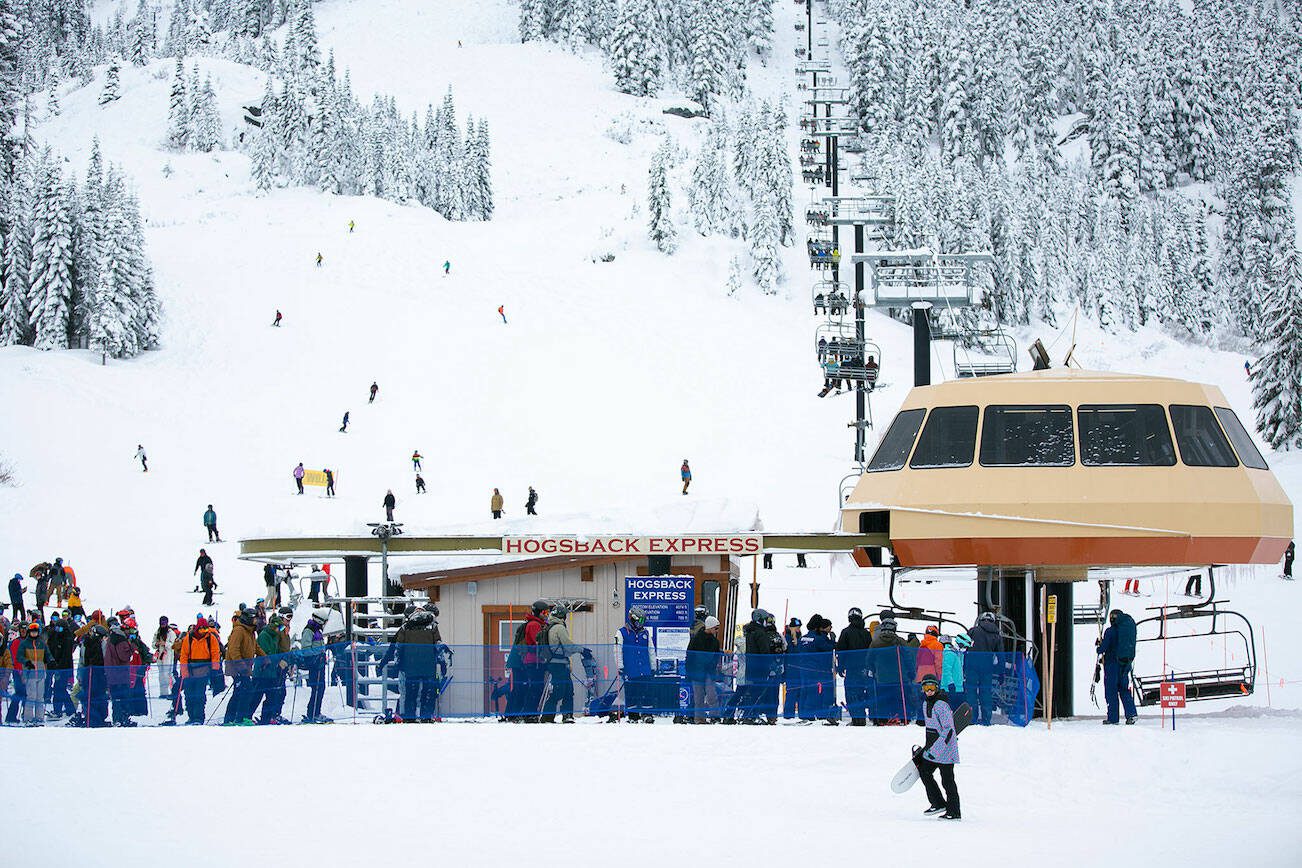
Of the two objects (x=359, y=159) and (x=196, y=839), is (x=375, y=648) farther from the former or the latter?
(x=359, y=159)

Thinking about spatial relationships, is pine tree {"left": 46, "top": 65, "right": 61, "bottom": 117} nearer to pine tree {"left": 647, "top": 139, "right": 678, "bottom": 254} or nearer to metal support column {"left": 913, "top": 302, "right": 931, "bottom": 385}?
pine tree {"left": 647, "top": 139, "right": 678, "bottom": 254}

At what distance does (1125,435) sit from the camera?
17.2 m

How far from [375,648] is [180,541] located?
78.8 feet

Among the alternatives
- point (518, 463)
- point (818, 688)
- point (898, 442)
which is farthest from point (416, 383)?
point (818, 688)

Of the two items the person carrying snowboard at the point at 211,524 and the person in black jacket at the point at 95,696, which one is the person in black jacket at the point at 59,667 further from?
the person carrying snowboard at the point at 211,524

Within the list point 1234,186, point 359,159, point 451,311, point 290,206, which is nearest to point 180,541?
point 451,311

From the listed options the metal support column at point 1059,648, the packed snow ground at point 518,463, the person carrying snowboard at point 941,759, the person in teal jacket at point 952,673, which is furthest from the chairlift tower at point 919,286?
the person carrying snowboard at point 941,759

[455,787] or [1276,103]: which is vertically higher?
[1276,103]

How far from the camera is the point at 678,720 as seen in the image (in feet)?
51.9

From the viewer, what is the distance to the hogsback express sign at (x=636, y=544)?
59.6ft

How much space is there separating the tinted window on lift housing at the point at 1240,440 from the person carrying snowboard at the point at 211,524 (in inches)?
1059

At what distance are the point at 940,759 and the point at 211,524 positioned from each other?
29644 millimetres

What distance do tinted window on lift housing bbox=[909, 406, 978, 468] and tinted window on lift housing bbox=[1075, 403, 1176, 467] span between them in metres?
1.24

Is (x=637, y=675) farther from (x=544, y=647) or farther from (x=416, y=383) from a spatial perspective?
(x=416, y=383)
